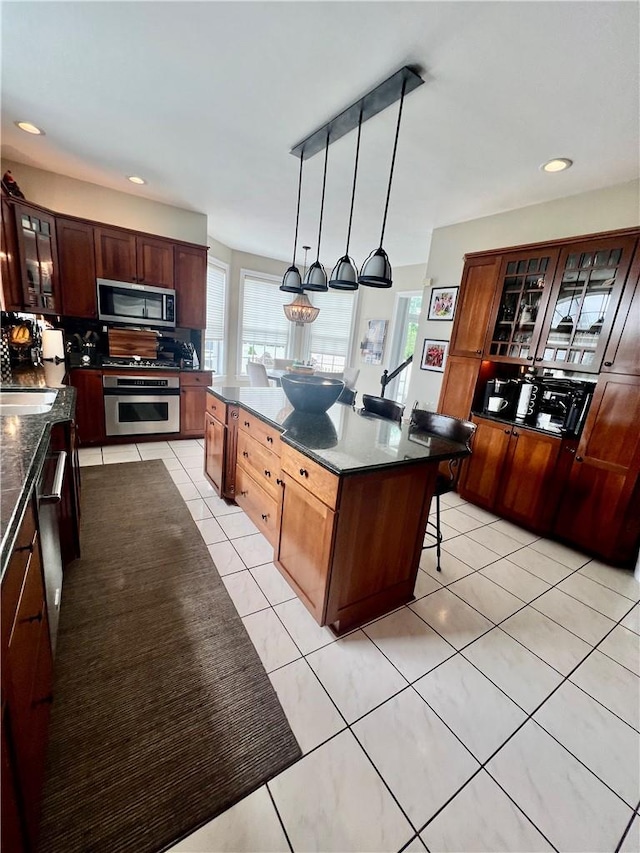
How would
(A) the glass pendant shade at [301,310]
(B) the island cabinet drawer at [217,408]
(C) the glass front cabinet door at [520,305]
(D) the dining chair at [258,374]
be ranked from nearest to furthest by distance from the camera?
(B) the island cabinet drawer at [217,408] → (C) the glass front cabinet door at [520,305] → (D) the dining chair at [258,374] → (A) the glass pendant shade at [301,310]

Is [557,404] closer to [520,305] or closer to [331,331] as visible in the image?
[520,305]

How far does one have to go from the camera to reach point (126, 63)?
187 cm

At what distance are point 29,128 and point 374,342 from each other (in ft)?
17.0

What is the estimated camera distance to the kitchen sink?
6.30ft

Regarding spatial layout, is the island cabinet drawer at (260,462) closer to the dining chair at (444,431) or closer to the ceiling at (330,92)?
the dining chair at (444,431)

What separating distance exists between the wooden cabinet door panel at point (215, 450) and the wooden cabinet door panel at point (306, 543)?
1.02 meters

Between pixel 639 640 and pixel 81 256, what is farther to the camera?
pixel 81 256

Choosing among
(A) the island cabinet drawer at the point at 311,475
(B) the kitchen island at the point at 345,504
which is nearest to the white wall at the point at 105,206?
(B) the kitchen island at the point at 345,504

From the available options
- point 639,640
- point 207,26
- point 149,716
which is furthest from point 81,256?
point 639,640

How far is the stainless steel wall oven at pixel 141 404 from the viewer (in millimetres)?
3797

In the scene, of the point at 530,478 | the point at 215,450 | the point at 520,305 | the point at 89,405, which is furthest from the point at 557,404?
the point at 89,405

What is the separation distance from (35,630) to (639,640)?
9.39 ft

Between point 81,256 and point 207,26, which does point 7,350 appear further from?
point 207,26

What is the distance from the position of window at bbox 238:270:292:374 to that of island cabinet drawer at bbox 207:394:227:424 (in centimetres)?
352
